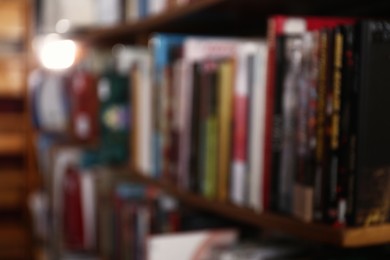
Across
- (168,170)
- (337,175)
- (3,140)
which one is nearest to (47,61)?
(3,140)

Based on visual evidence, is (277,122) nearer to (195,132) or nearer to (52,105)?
(195,132)

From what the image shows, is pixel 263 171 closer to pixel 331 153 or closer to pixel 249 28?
pixel 331 153

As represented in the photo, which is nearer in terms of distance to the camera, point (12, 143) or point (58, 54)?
point (58, 54)

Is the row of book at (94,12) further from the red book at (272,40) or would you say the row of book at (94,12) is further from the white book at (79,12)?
the red book at (272,40)

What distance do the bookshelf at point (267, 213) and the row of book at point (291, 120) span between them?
2cm

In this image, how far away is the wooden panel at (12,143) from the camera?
390 centimetres

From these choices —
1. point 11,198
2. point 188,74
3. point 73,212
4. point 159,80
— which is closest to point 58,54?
point 11,198

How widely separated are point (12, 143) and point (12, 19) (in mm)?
901

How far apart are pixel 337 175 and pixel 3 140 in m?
3.52

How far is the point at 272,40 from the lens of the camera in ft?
2.91

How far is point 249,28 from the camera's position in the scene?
4.86ft

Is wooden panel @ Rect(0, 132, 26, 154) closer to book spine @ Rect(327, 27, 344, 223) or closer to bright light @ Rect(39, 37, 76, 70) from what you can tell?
bright light @ Rect(39, 37, 76, 70)

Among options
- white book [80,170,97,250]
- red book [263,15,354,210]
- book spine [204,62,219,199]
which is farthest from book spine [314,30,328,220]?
white book [80,170,97,250]

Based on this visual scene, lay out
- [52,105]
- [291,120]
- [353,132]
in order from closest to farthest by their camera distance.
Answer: [353,132] < [291,120] < [52,105]
